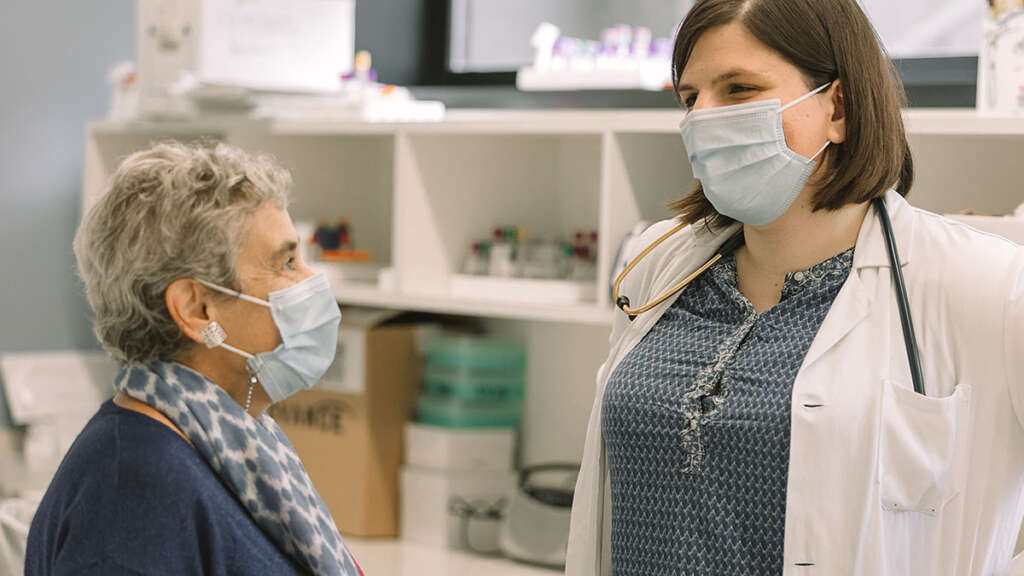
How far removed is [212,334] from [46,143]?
86.3 inches

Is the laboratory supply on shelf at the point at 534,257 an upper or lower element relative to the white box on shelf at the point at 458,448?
upper

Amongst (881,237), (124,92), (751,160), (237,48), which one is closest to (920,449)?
(881,237)

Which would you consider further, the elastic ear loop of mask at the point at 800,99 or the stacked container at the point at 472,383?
the stacked container at the point at 472,383

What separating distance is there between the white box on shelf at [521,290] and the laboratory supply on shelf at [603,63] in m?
0.48

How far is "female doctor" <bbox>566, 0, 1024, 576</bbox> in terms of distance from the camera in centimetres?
127

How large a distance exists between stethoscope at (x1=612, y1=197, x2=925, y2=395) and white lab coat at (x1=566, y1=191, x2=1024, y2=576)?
0.01 m

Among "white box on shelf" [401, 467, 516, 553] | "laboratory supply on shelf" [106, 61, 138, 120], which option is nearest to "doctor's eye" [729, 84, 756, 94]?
"white box on shelf" [401, 467, 516, 553]

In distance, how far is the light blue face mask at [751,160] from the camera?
4.41ft

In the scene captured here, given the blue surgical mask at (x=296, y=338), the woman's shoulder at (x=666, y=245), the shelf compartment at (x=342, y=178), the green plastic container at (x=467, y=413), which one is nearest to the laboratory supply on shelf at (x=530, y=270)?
the green plastic container at (x=467, y=413)

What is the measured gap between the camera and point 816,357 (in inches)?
51.6

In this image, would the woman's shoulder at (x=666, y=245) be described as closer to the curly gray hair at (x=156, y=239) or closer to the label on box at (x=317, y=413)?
the curly gray hair at (x=156, y=239)

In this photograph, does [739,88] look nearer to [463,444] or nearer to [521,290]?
[521,290]

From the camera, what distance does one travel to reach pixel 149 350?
1267 mm

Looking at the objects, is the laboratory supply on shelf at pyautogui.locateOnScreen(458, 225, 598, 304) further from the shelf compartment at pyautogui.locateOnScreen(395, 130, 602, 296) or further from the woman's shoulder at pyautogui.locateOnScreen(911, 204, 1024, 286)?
the woman's shoulder at pyautogui.locateOnScreen(911, 204, 1024, 286)
